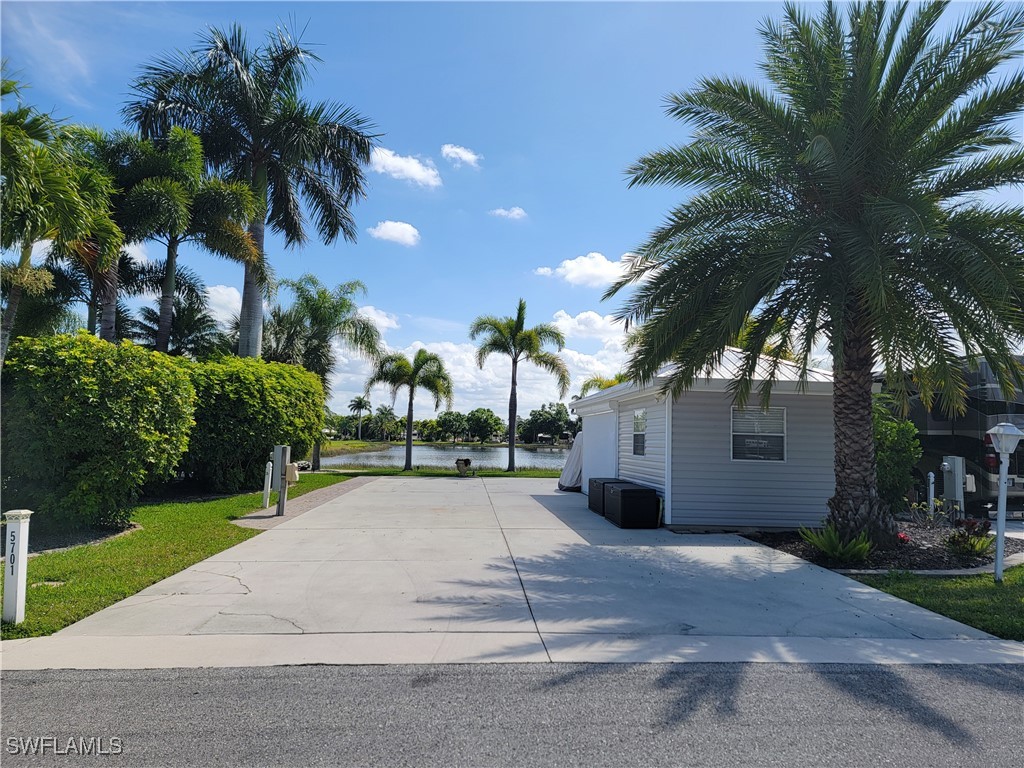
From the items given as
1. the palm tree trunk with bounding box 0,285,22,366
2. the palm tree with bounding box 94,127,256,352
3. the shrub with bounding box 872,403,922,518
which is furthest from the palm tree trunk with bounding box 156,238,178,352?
the shrub with bounding box 872,403,922,518

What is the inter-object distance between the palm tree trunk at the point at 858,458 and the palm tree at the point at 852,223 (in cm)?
2

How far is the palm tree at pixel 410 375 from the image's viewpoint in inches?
1107

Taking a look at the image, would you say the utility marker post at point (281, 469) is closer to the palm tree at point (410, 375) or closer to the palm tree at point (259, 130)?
the palm tree at point (259, 130)

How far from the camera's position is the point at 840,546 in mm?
8594

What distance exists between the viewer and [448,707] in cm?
392

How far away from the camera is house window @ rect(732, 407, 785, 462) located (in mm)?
11734

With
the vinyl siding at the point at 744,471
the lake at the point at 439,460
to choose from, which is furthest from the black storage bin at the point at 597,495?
the lake at the point at 439,460

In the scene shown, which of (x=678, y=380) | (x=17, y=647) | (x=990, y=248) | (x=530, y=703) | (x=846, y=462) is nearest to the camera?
(x=530, y=703)

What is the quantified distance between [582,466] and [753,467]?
23.9ft

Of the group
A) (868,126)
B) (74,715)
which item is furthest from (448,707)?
(868,126)

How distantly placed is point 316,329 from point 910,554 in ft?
76.3

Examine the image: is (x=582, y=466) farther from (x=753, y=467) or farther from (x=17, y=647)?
(x=17, y=647)

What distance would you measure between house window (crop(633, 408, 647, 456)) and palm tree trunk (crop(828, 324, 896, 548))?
4415 millimetres

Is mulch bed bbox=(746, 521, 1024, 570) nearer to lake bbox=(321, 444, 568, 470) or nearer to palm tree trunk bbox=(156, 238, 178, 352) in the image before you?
palm tree trunk bbox=(156, 238, 178, 352)
